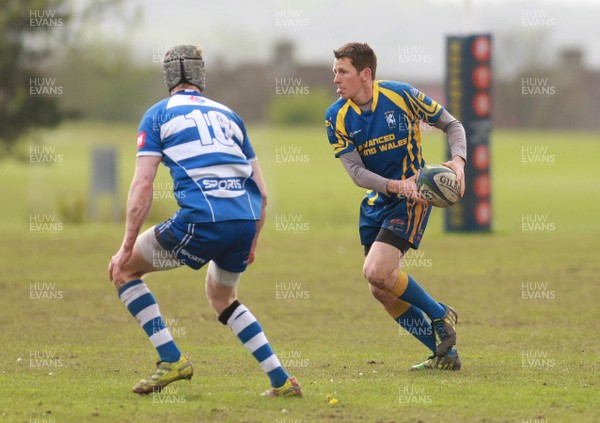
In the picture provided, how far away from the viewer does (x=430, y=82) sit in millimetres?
101312

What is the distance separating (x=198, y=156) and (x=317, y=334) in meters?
4.42

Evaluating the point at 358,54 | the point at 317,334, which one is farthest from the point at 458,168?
the point at 317,334

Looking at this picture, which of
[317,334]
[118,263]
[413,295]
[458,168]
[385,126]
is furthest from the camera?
[317,334]

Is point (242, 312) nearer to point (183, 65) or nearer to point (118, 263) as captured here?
point (118, 263)

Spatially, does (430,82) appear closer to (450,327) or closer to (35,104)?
(35,104)

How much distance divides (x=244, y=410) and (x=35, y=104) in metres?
27.6

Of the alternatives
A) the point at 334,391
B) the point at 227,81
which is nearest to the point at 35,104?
the point at 334,391

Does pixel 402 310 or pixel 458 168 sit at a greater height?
Result: pixel 458 168

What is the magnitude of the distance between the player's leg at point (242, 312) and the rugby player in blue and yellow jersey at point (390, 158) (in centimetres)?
145

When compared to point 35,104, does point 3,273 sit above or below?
below

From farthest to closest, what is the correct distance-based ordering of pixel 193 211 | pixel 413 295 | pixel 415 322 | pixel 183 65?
pixel 415 322
pixel 413 295
pixel 183 65
pixel 193 211

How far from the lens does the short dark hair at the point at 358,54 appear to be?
29.1ft

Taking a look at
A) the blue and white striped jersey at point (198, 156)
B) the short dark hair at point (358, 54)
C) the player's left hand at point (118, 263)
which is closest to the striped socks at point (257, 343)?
the blue and white striped jersey at point (198, 156)

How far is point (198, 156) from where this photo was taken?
7711mm
